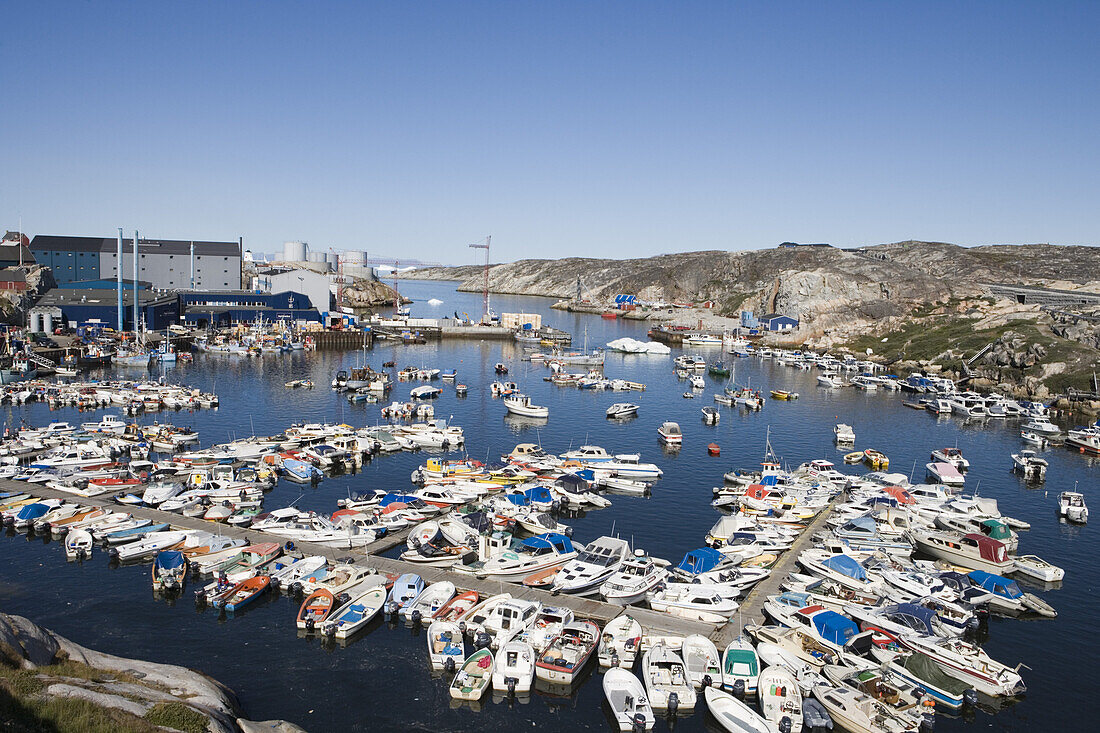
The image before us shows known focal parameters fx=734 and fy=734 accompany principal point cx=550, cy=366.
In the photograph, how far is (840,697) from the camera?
19.2 metres

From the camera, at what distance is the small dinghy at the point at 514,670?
2053cm

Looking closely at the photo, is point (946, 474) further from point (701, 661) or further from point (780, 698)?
point (780, 698)

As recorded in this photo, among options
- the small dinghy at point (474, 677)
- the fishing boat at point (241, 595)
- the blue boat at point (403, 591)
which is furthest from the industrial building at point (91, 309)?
the small dinghy at point (474, 677)

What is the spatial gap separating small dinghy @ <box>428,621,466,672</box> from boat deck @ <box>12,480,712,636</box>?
3.43 meters

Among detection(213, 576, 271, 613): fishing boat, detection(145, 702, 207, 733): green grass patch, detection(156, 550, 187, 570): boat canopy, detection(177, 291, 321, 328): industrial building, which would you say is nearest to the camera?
detection(145, 702, 207, 733): green grass patch

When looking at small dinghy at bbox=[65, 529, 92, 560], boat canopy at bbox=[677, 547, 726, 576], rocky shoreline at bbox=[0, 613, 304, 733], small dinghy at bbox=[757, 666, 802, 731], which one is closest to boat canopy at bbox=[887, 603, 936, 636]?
small dinghy at bbox=[757, 666, 802, 731]

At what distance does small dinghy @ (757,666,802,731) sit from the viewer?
18656 millimetres

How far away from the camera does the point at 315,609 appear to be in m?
23.8

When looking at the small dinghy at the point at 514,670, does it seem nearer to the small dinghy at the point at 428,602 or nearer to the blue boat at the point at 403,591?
the small dinghy at the point at 428,602

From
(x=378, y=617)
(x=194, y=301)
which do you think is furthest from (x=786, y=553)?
(x=194, y=301)

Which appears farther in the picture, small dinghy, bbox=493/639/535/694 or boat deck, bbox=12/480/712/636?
boat deck, bbox=12/480/712/636

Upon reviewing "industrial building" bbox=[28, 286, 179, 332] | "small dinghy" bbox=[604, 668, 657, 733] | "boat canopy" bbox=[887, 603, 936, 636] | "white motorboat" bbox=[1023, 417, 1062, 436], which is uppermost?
"industrial building" bbox=[28, 286, 179, 332]

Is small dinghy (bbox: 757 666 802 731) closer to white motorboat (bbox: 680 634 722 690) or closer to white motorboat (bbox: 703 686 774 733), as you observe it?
white motorboat (bbox: 703 686 774 733)

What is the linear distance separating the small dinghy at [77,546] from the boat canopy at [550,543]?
1740cm
